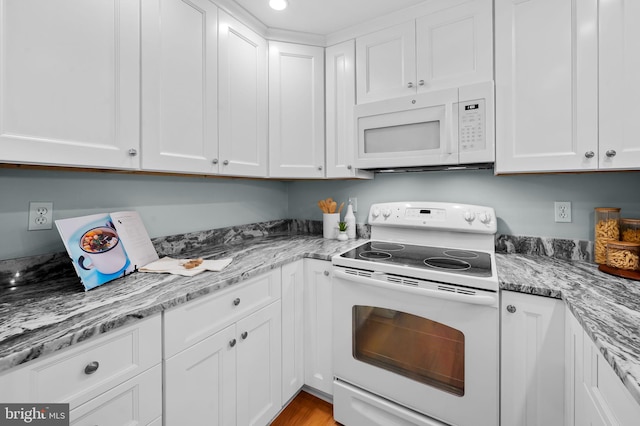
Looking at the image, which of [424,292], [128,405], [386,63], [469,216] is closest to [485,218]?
[469,216]

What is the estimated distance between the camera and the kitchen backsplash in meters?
1.12

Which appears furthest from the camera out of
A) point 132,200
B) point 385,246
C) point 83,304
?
point 385,246

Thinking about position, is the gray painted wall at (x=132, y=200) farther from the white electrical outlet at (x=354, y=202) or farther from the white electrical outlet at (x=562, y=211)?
the white electrical outlet at (x=562, y=211)

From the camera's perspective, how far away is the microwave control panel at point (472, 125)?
4.90 ft

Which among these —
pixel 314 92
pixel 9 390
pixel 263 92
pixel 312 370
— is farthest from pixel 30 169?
pixel 312 370

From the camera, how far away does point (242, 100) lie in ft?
5.65

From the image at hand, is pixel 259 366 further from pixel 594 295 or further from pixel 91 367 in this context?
pixel 594 295

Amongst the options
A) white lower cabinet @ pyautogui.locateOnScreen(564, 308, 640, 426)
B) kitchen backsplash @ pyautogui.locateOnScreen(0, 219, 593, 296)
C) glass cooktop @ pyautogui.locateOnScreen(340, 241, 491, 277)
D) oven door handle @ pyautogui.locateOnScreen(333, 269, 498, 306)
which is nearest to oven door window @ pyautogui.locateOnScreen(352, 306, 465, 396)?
oven door handle @ pyautogui.locateOnScreen(333, 269, 498, 306)

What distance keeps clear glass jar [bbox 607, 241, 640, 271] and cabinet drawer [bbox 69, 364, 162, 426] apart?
76.6 inches

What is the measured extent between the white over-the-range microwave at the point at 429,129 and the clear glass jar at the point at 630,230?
0.67m

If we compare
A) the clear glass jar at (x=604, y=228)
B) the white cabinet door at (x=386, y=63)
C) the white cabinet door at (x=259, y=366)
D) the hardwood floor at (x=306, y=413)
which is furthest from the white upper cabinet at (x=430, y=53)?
the hardwood floor at (x=306, y=413)

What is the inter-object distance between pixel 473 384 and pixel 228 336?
109 cm

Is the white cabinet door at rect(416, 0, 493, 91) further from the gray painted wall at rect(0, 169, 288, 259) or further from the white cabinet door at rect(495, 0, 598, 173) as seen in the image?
the gray painted wall at rect(0, 169, 288, 259)

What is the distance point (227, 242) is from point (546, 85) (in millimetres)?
2065
